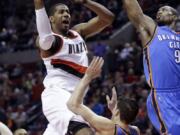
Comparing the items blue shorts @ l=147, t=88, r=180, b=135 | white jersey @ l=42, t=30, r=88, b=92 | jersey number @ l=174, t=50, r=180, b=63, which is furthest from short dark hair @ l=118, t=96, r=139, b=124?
white jersey @ l=42, t=30, r=88, b=92

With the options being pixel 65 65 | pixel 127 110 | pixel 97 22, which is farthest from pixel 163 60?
pixel 97 22

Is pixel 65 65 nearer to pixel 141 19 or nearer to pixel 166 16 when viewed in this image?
pixel 141 19

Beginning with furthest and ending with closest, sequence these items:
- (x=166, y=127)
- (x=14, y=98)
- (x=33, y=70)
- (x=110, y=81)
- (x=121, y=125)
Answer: (x=33, y=70)
(x=14, y=98)
(x=110, y=81)
(x=166, y=127)
(x=121, y=125)

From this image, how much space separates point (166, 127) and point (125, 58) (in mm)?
10647

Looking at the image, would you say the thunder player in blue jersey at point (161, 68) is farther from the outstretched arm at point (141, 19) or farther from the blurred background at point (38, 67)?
the blurred background at point (38, 67)

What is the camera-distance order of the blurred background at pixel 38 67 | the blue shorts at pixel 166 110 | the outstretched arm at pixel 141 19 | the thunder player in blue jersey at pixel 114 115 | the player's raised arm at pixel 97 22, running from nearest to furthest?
the thunder player in blue jersey at pixel 114 115 → the blue shorts at pixel 166 110 → the outstretched arm at pixel 141 19 → the player's raised arm at pixel 97 22 → the blurred background at pixel 38 67

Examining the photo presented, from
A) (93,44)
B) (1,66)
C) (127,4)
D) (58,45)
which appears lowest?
(1,66)

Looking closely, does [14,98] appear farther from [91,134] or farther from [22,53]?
[91,134]

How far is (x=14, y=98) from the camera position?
17.6m

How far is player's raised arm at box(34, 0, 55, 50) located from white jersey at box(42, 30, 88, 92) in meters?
0.19

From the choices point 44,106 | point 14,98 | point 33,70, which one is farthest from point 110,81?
point 44,106

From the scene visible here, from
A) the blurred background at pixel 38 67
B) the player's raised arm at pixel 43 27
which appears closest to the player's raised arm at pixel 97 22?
the player's raised arm at pixel 43 27

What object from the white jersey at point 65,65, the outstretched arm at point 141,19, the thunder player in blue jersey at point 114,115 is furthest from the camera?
the white jersey at point 65,65

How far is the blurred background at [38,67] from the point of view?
14.1 metres
